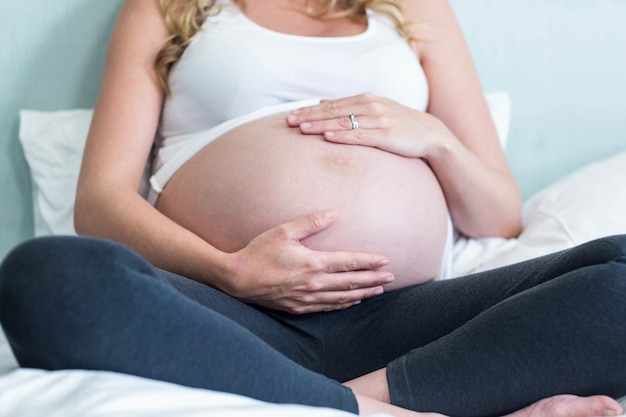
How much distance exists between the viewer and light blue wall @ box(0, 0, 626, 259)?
1638 millimetres

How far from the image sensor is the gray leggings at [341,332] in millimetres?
773

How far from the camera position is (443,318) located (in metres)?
1.07

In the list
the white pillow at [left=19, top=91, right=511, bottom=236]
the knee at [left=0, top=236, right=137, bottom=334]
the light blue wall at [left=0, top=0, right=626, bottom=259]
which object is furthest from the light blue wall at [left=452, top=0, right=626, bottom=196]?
the knee at [left=0, top=236, right=137, bottom=334]

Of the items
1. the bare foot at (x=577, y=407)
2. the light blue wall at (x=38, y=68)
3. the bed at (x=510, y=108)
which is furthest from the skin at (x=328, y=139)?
the light blue wall at (x=38, y=68)

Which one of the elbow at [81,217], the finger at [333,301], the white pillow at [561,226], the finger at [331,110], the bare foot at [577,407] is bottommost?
the white pillow at [561,226]

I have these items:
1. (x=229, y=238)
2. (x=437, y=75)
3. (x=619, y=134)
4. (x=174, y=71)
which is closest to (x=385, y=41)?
(x=437, y=75)

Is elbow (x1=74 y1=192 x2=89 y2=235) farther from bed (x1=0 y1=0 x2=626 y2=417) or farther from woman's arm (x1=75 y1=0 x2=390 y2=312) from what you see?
bed (x1=0 y1=0 x2=626 y2=417)

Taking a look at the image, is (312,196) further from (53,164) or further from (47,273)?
(53,164)

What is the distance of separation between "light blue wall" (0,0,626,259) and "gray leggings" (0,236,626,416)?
77 cm

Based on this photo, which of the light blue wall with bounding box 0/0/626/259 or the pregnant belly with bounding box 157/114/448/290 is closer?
the pregnant belly with bounding box 157/114/448/290

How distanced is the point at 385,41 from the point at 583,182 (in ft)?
1.60

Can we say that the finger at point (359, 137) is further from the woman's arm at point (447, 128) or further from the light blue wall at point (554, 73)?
the light blue wall at point (554, 73)

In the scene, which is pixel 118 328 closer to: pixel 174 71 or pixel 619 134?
pixel 174 71

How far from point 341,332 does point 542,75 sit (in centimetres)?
96
